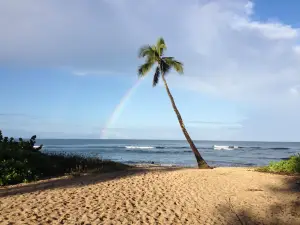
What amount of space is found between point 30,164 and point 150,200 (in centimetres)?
683

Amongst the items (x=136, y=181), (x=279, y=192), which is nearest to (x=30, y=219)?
(x=136, y=181)

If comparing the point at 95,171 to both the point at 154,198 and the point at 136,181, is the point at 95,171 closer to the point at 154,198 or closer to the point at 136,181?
the point at 136,181

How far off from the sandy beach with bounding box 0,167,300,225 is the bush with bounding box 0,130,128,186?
1.18m

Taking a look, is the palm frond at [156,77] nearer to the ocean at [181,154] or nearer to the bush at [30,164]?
the ocean at [181,154]

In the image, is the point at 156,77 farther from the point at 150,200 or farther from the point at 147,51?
the point at 150,200

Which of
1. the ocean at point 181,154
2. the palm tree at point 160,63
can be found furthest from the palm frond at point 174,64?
the ocean at point 181,154

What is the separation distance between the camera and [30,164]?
15445 millimetres

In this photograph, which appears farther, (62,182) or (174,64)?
(174,64)

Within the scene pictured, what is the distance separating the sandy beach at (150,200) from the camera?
915 centimetres

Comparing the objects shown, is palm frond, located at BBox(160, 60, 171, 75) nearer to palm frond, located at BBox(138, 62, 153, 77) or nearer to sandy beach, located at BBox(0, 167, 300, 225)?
palm frond, located at BBox(138, 62, 153, 77)

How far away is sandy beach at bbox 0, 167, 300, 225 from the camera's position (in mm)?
9148

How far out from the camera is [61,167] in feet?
55.9

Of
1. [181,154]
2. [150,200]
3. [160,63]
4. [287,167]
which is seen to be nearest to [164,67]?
[160,63]

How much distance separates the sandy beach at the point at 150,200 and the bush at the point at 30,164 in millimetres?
1183
